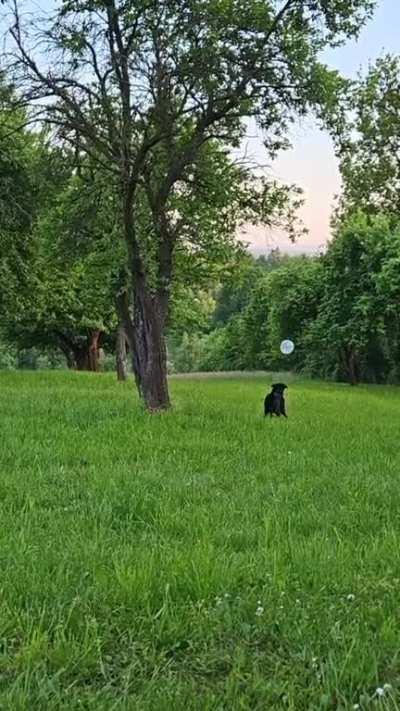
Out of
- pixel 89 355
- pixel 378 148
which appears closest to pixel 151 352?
pixel 378 148

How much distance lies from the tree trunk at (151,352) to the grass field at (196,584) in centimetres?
554

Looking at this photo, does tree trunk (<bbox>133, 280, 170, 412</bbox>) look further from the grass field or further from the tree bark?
the grass field

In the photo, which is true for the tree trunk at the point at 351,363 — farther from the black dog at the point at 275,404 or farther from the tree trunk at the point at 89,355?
the black dog at the point at 275,404

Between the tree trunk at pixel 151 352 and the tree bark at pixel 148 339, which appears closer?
the tree bark at pixel 148 339

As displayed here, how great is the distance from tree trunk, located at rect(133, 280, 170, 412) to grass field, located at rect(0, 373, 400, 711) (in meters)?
5.54

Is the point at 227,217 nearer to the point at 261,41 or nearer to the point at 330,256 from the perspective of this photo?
the point at 261,41

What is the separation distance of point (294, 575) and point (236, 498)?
6.00 ft

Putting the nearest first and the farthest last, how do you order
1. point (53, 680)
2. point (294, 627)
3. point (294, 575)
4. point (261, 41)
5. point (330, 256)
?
point (53, 680) → point (294, 627) → point (294, 575) → point (261, 41) → point (330, 256)

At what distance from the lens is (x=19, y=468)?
251 inches

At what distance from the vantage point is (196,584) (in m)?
3.32

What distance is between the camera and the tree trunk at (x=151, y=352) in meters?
12.6

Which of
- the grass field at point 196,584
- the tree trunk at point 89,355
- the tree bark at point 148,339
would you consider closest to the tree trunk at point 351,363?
the tree trunk at point 89,355

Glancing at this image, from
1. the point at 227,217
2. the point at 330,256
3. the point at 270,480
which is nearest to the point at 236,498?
the point at 270,480

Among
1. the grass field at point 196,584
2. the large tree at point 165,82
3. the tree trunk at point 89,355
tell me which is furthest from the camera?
the tree trunk at point 89,355
